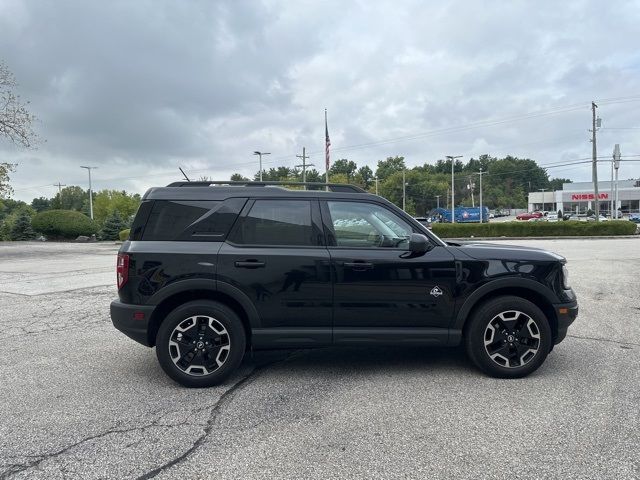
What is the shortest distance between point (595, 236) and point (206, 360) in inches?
1309

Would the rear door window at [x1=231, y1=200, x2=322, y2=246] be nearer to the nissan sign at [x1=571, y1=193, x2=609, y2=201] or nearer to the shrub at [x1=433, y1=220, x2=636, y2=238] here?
the shrub at [x1=433, y1=220, x2=636, y2=238]

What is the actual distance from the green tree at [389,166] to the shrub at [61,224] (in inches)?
3891

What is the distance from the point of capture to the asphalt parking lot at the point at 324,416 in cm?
308

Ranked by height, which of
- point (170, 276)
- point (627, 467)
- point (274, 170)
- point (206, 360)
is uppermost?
point (274, 170)

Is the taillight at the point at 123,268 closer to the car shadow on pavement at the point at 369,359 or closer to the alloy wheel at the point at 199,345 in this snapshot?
the alloy wheel at the point at 199,345

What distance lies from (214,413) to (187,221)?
176cm

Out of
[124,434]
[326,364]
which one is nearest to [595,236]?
[326,364]

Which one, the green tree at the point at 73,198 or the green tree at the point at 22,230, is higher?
the green tree at the point at 73,198

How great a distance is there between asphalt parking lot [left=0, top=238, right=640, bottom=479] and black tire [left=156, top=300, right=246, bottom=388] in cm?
18

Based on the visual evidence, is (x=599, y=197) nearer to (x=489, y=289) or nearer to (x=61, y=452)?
(x=489, y=289)

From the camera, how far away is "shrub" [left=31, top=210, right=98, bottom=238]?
3775 centimetres

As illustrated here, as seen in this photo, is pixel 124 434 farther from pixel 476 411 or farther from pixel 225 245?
pixel 476 411

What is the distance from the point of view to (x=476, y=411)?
3.86m

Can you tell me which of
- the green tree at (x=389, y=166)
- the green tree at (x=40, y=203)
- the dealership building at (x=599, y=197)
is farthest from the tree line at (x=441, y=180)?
the green tree at (x=40, y=203)
